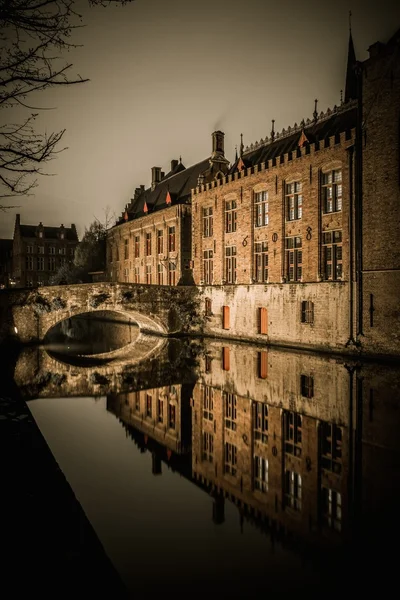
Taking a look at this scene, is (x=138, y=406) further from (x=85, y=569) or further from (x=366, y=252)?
(x=366, y=252)

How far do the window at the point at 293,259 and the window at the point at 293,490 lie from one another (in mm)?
15113

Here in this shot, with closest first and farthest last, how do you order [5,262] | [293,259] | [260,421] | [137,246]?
[260,421], [293,259], [137,246], [5,262]

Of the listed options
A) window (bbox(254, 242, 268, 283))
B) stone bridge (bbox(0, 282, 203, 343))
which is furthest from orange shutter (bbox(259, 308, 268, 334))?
stone bridge (bbox(0, 282, 203, 343))

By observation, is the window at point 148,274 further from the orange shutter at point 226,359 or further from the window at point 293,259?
the window at point 293,259

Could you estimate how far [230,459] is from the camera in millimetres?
7402

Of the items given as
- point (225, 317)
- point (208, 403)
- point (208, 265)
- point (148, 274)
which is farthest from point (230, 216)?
point (208, 403)

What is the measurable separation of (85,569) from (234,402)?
26.0 ft

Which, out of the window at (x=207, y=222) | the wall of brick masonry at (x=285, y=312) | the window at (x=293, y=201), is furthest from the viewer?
the window at (x=207, y=222)

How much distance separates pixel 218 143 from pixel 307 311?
1606cm

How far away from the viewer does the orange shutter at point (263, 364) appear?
14452 millimetres

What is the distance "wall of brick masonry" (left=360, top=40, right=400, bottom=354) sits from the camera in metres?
16.4

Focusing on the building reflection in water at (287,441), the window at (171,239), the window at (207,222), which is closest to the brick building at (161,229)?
the window at (171,239)

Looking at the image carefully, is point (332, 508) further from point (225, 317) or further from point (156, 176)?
point (156, 176)

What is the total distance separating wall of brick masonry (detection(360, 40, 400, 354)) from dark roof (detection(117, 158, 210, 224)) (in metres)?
14.4
